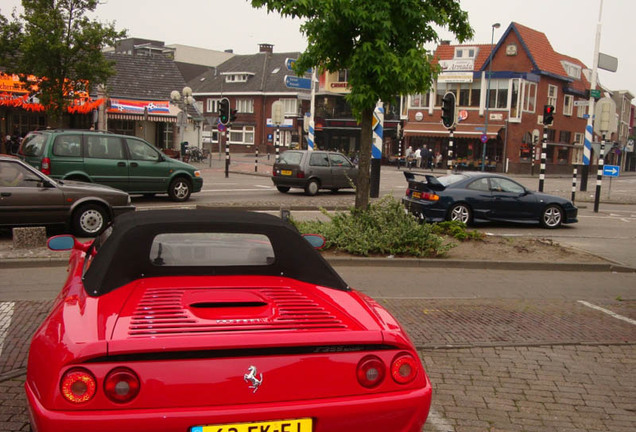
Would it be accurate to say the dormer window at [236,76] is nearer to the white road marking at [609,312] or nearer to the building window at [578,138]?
the building window at [578,138]

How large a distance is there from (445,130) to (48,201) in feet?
160

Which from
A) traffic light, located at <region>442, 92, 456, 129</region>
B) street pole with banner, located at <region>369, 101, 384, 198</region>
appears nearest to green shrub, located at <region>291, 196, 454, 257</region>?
traffic light, located at <region>442, 92, 456, 129</region>

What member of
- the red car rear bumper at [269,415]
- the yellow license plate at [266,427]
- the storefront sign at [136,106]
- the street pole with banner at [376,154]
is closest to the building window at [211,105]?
the storefront sign at [136,106]

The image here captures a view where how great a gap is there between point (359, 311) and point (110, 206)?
959 cm

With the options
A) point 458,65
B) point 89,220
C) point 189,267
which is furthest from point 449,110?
point 458,65

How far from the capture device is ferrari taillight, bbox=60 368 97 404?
2500 millimetres

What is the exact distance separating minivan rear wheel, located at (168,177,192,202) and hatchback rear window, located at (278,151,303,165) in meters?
4.87

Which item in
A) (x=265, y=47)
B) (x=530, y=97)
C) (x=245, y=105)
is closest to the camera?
(x=530, y=97)

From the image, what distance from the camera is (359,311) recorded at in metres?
3.23

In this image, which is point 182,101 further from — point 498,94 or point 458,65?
point 498,94

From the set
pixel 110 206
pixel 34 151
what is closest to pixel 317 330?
pixel 110 206

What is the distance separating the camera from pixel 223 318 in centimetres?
287

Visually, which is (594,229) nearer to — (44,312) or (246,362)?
(44,312)

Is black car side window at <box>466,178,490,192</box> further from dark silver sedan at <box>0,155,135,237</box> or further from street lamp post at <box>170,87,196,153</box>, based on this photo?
street lamp post at <box>170,87,196,153</box>
